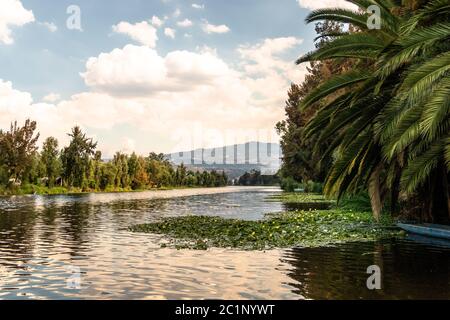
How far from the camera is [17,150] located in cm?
8044

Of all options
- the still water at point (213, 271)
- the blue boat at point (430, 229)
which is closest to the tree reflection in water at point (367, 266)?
the still water at point (213, 271)

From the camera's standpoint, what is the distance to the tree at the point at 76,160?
94000 millimetres

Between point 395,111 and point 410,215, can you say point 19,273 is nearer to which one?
point 395,111

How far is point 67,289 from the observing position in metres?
9.32

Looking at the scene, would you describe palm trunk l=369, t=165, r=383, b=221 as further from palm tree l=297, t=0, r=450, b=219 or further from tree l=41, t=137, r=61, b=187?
tree l=41, t=137, r=61, b=187

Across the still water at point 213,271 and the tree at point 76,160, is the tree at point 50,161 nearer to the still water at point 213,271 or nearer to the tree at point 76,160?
the tree at point 76,160

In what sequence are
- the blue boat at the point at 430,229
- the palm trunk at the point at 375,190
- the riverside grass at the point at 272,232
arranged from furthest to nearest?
1. the riverside grass at the point at 272,232
2. the blue boat at the point at 430,229
3. the palm trunk at the point at 375,190

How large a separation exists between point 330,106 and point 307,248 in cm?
516

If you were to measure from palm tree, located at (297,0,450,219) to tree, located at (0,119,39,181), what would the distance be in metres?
73.7

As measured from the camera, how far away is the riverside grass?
15977 mm

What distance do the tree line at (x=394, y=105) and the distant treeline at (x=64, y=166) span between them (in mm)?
70276

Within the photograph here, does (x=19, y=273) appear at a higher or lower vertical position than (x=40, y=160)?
lower
